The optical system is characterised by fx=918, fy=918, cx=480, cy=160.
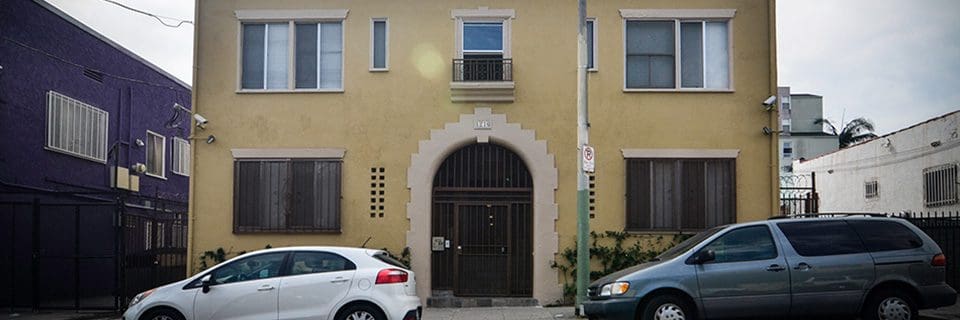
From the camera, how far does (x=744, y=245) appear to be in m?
12.8

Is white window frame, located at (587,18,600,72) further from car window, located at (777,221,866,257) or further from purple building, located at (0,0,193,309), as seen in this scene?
purple building, located at (0,0,193,309)

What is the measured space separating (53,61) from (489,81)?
34.5ft

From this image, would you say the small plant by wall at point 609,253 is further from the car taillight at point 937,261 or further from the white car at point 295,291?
the car taillight at point 937,261

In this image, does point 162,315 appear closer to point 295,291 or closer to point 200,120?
point 295,291

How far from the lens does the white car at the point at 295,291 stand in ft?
41.5

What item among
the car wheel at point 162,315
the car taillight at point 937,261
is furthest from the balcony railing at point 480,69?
the car taillight at point 937,261

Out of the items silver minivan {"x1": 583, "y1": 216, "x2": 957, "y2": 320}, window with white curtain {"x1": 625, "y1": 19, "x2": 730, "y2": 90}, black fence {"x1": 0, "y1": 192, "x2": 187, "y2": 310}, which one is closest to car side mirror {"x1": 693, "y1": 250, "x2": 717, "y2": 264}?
silver minivan {"x1": 583, "y1": 216, "x2": 957, "y2": 320}

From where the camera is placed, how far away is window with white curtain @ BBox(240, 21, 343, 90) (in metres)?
18.3

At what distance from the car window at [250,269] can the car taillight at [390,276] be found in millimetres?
1522

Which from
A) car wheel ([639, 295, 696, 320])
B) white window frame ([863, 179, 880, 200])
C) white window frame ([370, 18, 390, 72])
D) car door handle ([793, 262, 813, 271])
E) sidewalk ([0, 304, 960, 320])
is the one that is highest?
white window frame ([370, 18, 390, 72])

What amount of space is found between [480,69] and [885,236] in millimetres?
8139

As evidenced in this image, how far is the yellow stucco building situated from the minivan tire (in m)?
A: 4.90

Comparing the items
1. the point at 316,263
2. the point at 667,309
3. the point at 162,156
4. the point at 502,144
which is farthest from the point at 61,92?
the point at 667,309

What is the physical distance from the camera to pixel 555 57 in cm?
1794
